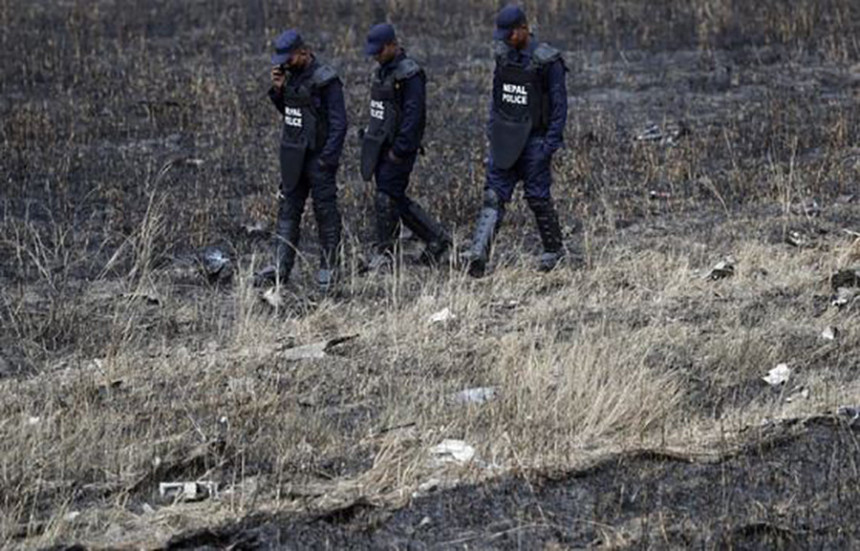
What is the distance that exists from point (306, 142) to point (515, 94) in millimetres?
1438

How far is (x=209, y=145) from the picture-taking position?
626 inches

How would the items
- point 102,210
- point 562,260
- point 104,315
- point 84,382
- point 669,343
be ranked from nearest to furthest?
point 84,382
point 669,343
point 104,315
point 562,260
point 102,210

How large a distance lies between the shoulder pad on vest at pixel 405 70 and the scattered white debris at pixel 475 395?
307 centimetres

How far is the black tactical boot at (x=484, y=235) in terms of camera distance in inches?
443

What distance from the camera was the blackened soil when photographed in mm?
6637

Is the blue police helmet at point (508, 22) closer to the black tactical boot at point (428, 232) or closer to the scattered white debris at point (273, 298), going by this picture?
the black tactical boot at point (428, 232)

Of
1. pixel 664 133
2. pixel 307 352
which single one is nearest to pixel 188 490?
pixel 307 352

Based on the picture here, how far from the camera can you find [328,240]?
11258mm

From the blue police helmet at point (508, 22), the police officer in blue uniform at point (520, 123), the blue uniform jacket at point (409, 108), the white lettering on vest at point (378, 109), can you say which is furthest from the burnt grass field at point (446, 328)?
the blue police helmet at point (508, 22)

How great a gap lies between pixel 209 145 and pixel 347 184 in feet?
6.83

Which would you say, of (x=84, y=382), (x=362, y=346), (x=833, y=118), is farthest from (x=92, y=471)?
(x=833, y=118)

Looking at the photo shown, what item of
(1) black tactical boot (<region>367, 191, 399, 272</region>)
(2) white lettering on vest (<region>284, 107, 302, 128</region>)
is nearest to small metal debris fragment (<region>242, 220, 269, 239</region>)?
(1) black tactical boot (<region>367, 191, 399, 272</region>)

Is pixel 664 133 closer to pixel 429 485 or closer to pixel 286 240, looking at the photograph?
pixel 286 240

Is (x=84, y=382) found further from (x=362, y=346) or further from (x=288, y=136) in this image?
(x=288, y=136)
